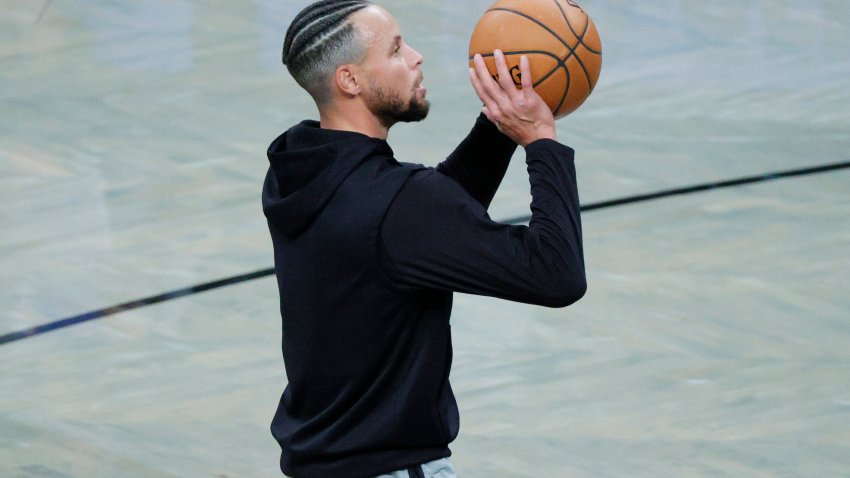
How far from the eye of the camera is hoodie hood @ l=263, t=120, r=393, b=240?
256 cm

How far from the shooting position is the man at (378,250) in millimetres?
2439

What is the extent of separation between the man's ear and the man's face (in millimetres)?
20

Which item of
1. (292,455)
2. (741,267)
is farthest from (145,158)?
(292,455)

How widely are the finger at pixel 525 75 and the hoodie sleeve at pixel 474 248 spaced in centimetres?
32

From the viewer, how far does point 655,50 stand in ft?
27.9

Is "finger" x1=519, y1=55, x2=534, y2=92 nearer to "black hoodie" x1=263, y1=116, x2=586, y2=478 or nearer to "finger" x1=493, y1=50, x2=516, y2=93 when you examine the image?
"finger" x1=493, y1=50, x2=516, y2=93

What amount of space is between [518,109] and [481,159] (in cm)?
36

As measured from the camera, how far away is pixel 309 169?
8.51 ft

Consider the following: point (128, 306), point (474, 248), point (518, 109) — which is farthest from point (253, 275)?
point (474, 248)

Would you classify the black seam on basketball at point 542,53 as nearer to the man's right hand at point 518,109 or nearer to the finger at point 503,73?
the finger at point 503,73

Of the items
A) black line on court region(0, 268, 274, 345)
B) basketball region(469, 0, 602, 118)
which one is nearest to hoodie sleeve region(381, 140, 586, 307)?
basketball region(469, 0, 602, 118)

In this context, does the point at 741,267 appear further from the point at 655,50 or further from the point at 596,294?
the point at 655,50

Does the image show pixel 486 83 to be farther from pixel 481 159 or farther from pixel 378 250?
pixel 378 250

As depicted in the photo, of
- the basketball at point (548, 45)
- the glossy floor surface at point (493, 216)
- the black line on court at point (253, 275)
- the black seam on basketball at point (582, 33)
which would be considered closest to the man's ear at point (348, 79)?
the basketball at point (548, 45)
